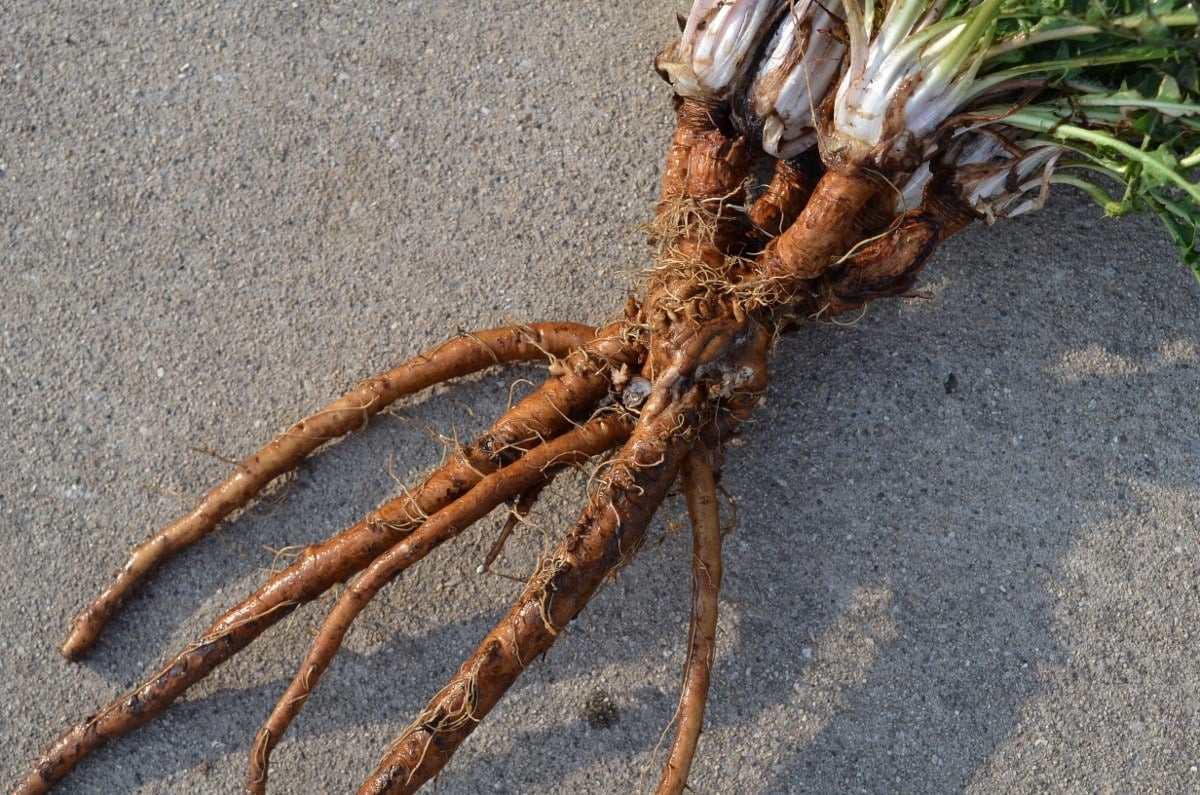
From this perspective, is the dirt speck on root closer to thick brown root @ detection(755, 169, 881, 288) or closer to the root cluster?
the root cluster

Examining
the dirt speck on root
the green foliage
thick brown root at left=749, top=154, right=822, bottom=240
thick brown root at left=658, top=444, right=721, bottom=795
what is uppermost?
the green foliage

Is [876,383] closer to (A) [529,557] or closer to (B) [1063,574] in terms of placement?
(B) [1063,574]

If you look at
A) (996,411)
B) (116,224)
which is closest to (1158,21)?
(996,411)

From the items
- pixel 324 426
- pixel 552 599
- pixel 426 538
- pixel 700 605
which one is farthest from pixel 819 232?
pixel 324 426

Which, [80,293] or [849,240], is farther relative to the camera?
[80,293]

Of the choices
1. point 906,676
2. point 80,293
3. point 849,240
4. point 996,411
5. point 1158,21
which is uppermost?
point 1158,21

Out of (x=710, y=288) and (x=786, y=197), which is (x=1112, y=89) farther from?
(x=710, y=288)

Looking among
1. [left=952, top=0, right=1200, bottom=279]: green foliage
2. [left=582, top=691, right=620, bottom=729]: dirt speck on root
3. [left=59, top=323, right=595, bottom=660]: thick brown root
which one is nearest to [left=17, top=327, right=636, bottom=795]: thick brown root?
[left=59, top=323, right=595, bottom=660]: thick brown root
